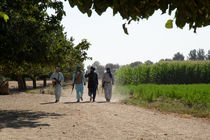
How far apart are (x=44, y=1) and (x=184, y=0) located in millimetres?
9413

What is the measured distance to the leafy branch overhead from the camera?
12.5ft

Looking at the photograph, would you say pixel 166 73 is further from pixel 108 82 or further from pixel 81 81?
pixel 81 81

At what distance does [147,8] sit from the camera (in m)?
4.25

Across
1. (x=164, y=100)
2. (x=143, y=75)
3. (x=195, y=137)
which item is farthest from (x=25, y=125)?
(x=143, y=75)

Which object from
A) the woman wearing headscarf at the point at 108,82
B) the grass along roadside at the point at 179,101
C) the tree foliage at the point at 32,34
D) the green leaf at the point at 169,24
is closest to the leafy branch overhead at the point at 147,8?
the green leaf at the point at 169,24

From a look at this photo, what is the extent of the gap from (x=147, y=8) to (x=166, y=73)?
32.0m

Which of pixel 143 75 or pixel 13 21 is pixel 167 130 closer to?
pixel 13 21

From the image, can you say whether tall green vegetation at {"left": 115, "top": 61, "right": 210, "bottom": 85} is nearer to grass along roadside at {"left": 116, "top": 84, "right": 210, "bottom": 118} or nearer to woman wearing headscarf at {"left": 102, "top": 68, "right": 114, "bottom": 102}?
grass along roadside at {"left": 116, "top": 84, "right": 210, "bottom": 118}

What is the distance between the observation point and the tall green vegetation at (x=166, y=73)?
34125 mm

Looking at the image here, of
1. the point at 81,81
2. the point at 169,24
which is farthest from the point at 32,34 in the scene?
the point at 169,24

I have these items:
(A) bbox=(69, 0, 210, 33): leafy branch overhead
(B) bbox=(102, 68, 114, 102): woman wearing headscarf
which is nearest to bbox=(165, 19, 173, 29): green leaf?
(A) bbox=(69, 0, 210, 33): leafy branch overhead

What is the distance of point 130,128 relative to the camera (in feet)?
25.8

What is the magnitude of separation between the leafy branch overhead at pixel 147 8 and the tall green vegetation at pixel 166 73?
2890 cm

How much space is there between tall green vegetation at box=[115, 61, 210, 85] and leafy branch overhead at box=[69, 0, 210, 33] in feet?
94.8
